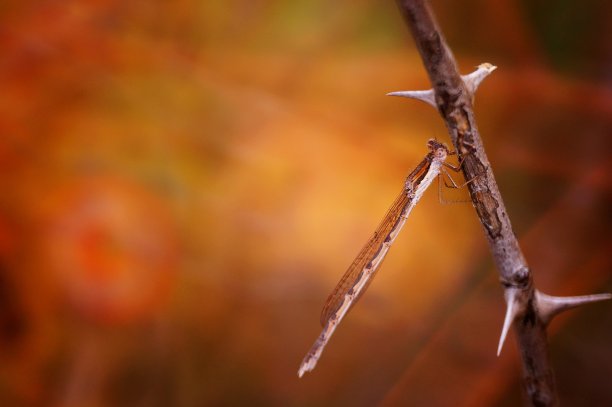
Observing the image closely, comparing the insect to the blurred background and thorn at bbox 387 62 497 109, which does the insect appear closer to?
the blurred background

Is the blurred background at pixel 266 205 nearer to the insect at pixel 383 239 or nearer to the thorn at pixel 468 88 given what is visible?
the insect at pixel 383 239

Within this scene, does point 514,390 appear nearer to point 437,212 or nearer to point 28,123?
point 437,212

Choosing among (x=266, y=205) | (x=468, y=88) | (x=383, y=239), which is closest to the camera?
(x=468, y=88)

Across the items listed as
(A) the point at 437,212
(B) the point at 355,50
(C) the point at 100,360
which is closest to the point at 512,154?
(A) the point at 437,212

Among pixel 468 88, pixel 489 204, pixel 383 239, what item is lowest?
pixel 383 239

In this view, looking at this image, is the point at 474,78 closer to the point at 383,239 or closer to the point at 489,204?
the point at 489,204

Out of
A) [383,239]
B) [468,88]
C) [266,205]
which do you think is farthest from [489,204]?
[266,205]

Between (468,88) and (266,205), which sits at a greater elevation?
(468,88)
